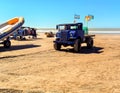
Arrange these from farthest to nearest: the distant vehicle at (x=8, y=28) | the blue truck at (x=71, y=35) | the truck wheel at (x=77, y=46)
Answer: the distant vehicle at (x=8, y=28)
the blue truck at (x=71, y=35)
the truck wheel at (x=77, y=46)

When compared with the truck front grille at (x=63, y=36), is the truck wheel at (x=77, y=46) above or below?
below

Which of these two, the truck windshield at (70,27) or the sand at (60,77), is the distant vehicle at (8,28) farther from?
the sand at (60,77)

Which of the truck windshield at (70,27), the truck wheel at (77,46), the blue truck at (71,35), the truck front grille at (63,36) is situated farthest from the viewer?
the truck windshield at (70,27)

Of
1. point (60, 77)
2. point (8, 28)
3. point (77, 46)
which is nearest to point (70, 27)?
point (77, 46)

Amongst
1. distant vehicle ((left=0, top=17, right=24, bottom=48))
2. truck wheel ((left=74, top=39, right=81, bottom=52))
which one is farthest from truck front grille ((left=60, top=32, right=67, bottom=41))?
distant vehicle ((left=0, top=17, right=24, bottom=48))

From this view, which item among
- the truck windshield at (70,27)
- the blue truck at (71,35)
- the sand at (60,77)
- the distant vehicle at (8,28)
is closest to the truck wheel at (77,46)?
the blue truck at (71,35)

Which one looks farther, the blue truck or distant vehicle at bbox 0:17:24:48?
distant vehicle at bbox 0:17:24:48

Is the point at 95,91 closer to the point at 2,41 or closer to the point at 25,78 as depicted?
the point at 25,78

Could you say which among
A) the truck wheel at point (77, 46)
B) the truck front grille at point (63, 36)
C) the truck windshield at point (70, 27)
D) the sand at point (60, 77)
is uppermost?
the truck windshield at point (70, 27)

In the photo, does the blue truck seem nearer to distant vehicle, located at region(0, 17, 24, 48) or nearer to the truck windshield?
the truck windshield

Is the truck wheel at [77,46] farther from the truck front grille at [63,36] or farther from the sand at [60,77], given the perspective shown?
the sand at [60,77]

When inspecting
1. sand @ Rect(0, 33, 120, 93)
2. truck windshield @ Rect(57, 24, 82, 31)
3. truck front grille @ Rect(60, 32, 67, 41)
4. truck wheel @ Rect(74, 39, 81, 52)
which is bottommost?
sand @ Rect(0, 33, 120, 93)

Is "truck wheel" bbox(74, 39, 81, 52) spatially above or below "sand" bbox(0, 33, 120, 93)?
above

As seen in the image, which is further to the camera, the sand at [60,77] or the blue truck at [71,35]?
the blue truck at [71,35]
